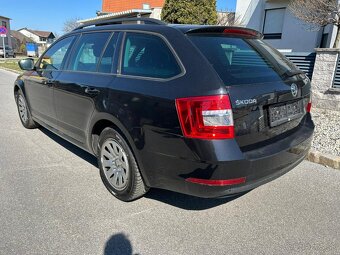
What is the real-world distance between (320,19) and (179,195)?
7797 mm

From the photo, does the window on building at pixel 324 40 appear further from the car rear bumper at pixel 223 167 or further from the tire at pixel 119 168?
the tire at pixel 119 168

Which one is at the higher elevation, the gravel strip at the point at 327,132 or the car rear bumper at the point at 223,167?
the car rear bumper at the point at 223,167

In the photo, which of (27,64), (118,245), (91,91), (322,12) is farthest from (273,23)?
(118,245)

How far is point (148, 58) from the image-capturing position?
8.64 ft

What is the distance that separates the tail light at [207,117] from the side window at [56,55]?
248 cm

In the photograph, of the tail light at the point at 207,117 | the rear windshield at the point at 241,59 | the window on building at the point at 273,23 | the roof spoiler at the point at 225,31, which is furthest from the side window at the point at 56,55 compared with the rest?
the window on building at the point at 273,23

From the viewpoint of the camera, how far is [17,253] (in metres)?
2.24

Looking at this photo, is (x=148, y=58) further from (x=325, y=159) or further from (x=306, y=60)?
(x=306, y=60)

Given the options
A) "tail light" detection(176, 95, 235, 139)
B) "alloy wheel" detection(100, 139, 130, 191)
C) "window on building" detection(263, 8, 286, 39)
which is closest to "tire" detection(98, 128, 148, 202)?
"alloy wheel" detection(100, 139, 130, 191)

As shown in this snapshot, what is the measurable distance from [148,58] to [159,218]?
4.96ft

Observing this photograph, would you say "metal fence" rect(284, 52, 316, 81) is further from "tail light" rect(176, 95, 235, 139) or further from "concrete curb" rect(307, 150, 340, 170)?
"tail light" rect(176, 95, 235, 139)

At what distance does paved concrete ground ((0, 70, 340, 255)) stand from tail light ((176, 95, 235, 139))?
95 cm

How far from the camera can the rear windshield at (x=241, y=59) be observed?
91.1 inches

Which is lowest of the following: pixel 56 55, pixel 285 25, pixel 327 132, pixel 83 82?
pixel 327 132
